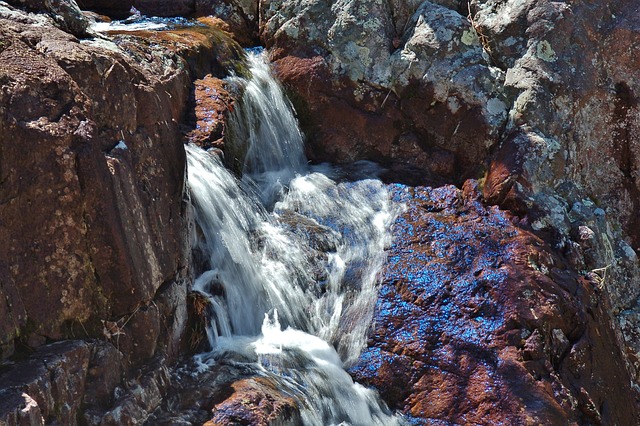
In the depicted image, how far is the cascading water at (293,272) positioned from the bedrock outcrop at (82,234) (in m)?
0.52

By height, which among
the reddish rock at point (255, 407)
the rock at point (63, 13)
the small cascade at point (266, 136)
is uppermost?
the rock at point (63, 13)

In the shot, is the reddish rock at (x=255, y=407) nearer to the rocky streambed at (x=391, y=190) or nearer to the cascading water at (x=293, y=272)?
the rocky streambed at (x=391, y=190)

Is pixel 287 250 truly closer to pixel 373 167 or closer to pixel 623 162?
pixel 373 167

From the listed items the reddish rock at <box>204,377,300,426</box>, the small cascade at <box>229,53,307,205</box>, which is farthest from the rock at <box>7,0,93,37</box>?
A: the reddish rock at <box>204,377,300,426</box>

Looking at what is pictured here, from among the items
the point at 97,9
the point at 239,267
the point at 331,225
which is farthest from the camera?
the point at 97,9

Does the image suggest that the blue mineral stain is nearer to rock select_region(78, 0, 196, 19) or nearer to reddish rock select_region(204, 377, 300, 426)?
reddish rock select_region(204, 377, 300, 426)

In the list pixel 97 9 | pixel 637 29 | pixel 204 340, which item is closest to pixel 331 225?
pixel 204 340

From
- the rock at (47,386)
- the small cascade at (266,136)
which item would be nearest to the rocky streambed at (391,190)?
the rock at (47,386)

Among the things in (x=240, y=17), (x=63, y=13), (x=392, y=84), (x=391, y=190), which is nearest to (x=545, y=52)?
(x=392, y=84)

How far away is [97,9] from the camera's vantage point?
24.8 feet

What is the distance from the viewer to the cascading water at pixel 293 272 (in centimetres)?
436

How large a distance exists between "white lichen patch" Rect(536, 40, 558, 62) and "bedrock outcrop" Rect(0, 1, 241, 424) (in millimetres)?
3459

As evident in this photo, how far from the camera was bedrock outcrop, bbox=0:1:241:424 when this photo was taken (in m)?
3.12

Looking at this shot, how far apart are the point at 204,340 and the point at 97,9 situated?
181 inches
